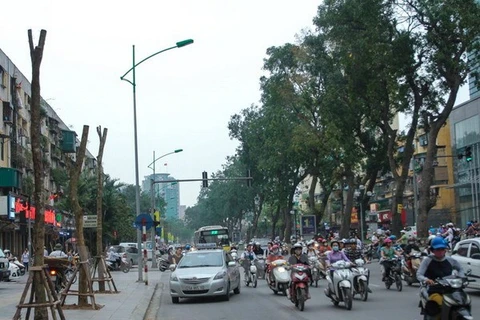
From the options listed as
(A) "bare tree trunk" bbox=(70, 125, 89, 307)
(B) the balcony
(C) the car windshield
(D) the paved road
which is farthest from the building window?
(A) "bare tree trunk" bbox=(70, 125, 89, 307)

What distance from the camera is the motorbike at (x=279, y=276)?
20672 mm

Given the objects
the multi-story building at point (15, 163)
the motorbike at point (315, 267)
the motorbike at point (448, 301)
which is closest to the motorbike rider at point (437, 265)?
the motorbike at point (448, 301)

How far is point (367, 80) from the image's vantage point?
1574 inches

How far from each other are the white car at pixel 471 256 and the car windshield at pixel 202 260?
271 inches

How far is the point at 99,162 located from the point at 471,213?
144ft

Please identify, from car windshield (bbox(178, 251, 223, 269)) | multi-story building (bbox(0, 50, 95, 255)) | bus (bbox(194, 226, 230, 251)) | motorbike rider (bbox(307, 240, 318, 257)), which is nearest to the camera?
car windshield (bbox(178, 251, 223, 269))

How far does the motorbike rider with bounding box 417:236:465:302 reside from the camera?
996cm

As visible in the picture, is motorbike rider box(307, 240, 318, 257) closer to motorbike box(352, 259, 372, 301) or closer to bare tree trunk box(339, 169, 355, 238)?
motorbike box(352, 259, 372, 301)

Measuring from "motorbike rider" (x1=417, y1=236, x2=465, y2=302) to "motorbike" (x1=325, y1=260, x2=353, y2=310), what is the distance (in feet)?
22.9

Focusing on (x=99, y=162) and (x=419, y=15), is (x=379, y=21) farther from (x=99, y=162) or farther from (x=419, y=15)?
(x=99, y=162)

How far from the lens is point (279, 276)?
68.1 ft


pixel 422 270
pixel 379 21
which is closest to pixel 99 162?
pixel 422 270

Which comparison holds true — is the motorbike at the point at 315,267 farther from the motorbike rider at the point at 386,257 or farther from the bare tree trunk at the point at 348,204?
the bare tree trunk at the point at 348,204

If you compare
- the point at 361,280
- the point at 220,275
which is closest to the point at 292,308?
the point at 361,280
